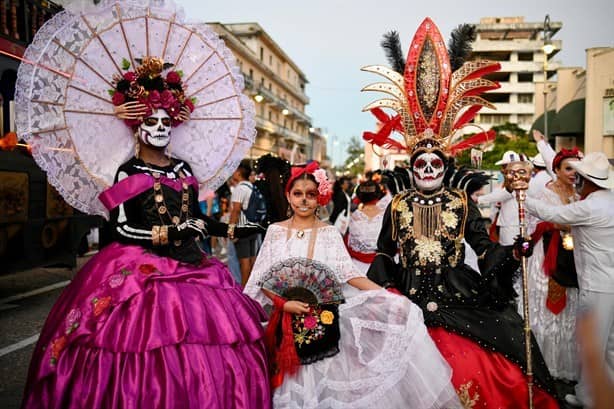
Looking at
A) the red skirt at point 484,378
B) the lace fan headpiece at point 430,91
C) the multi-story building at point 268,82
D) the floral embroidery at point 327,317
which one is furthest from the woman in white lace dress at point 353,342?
the multi-story building at point 268,82

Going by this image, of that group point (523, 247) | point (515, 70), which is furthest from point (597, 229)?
point (515, 70)

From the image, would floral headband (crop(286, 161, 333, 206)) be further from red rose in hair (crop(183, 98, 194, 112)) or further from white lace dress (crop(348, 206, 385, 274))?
white lace dress (crop(348, 206, 385, 274))

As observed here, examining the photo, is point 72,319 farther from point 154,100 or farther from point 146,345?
point 154,100

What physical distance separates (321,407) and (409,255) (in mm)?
1366

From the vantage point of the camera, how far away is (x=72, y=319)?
3.36 metres

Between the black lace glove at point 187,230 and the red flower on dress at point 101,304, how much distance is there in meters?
0.59

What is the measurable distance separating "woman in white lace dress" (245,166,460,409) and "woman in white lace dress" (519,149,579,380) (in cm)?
246

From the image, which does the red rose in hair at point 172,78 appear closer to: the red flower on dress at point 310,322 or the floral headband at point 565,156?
the red flower on dress at point 310,322

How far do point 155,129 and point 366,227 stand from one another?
3.81m

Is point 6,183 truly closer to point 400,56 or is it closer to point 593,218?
point 400,56

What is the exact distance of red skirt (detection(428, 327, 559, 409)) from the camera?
359 centimetres

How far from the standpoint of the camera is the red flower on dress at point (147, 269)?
3552mm

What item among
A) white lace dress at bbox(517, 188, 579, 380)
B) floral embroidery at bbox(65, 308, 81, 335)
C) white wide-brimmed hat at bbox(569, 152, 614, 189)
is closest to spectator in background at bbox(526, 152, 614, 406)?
white wide-brimmed hat at bbox(569, 152, 614, 189)

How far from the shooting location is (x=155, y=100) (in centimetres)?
393
